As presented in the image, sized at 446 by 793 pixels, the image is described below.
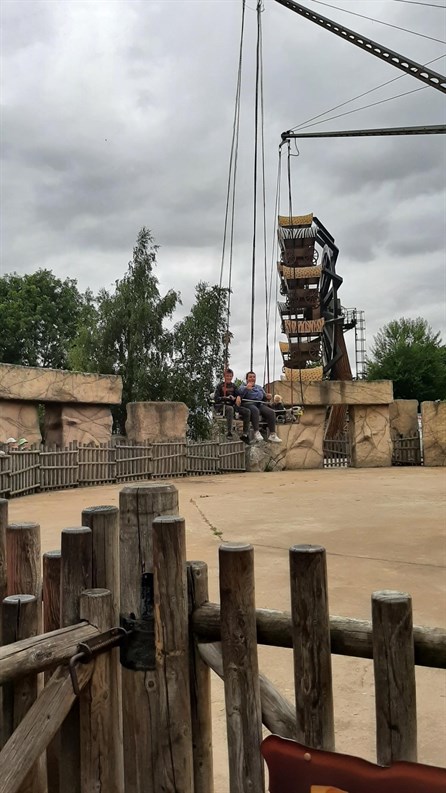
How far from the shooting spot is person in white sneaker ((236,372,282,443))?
30.4 feet

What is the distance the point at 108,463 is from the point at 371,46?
967cm

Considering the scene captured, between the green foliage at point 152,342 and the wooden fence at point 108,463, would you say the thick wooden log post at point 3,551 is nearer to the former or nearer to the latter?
the wooden fence at point 108,463

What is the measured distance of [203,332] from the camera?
2334 centimetres

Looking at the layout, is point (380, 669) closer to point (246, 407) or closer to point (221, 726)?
point (221, 726)

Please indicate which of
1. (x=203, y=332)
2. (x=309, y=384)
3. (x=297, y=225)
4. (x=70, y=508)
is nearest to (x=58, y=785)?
(x=70, y=508)

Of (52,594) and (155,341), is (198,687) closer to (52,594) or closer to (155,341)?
(52,594)

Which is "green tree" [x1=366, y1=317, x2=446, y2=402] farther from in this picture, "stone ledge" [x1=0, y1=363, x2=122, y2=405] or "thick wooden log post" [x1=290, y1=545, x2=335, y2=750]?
"thick wooden log post" [x1=290, y1=545, x2=335, y2=750]

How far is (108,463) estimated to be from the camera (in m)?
13.6

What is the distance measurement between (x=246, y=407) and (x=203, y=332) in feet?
47.0

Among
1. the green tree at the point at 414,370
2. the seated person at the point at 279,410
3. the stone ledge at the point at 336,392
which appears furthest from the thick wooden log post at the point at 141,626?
the green tree at the point at 414,370

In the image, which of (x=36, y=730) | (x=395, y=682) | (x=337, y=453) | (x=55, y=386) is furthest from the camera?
(x=337, y=453)

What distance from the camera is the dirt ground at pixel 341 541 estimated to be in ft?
8.87

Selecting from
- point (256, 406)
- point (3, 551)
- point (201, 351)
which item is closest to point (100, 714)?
point (3, 551)

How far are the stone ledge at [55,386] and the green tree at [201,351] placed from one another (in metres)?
8.88
